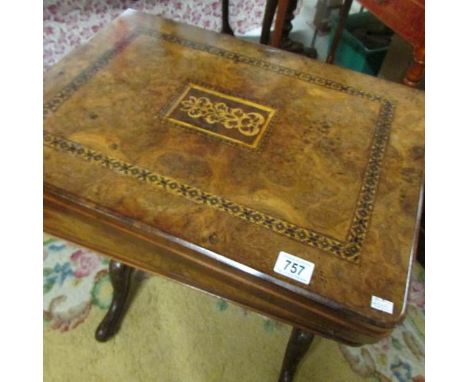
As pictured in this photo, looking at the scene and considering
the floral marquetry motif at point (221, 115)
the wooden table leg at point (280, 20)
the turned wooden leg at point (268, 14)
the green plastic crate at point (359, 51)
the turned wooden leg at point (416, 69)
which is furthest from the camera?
the green plastic crate at point (359, 51)

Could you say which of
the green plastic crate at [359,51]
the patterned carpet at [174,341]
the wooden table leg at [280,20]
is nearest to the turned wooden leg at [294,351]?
the patterned carpet at [174,341]

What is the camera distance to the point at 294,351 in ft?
3.00

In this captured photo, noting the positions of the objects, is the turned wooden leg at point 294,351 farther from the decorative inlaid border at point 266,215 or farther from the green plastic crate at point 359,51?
the green plastic crate at point 359,51

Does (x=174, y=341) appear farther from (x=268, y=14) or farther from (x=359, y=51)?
(x=359, y=51)

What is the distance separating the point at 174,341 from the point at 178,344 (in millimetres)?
15

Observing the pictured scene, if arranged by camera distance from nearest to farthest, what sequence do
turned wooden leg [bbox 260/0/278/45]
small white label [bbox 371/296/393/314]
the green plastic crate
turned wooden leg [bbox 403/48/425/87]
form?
small white label [bbox 371/296/393/314], turned wooden leg [bbox 403/48/425/87], turned wooden leg [bbox 260/0/278/45], the green plastic crate

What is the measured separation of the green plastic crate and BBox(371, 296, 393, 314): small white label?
4.53ft

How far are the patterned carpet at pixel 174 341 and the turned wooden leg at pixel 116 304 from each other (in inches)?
1.0

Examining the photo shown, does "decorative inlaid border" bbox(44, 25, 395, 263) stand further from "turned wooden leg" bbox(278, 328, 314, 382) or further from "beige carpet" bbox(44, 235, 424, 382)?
"beige carpet" bbox(44, 235, 424, 382)

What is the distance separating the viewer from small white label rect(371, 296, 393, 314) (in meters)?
0.55

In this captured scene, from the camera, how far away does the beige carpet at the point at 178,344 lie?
1.04 meters

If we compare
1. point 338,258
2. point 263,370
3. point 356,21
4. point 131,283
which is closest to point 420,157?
point 338,258

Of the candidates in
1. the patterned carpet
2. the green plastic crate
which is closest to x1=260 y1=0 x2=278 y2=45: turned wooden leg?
the green plastic crate
